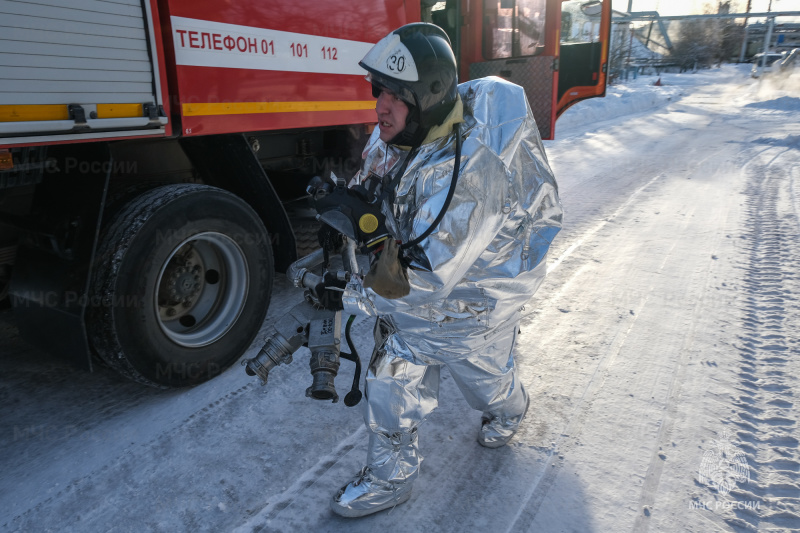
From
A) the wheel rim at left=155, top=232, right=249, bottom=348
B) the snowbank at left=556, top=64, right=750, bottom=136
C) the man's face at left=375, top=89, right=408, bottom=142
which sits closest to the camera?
the man's face at left=375, top=89, right=408, bottom=142

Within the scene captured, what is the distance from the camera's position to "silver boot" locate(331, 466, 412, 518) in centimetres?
220

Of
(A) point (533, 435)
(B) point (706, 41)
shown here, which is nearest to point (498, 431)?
(A) point (533, 435)

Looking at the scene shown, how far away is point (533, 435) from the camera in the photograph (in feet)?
8.88

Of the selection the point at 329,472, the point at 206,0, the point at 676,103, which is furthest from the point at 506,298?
the point at 676,103

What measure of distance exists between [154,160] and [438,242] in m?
2.23

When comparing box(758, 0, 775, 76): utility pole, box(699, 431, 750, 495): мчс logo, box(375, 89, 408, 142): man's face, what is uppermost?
box(758, 0, 775, 76): utility pole

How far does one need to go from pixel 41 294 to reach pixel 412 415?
1.96 m

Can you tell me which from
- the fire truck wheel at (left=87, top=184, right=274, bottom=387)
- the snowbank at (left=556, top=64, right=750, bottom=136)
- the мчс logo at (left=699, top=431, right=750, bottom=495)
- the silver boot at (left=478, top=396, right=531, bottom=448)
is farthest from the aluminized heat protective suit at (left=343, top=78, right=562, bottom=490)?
the snowbank at (left=556, top=64, right=750, bottom=136)

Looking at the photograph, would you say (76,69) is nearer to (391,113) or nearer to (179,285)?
(179,285)

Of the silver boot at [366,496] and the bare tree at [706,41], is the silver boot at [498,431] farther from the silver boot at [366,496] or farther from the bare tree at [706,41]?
the bare tree at [706,41]

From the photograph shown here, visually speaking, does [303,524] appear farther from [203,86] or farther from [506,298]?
[203,86]

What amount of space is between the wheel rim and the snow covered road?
32cm

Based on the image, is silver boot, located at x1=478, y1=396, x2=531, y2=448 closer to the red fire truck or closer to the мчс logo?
the мчс logo

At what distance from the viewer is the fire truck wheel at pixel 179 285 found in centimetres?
262
